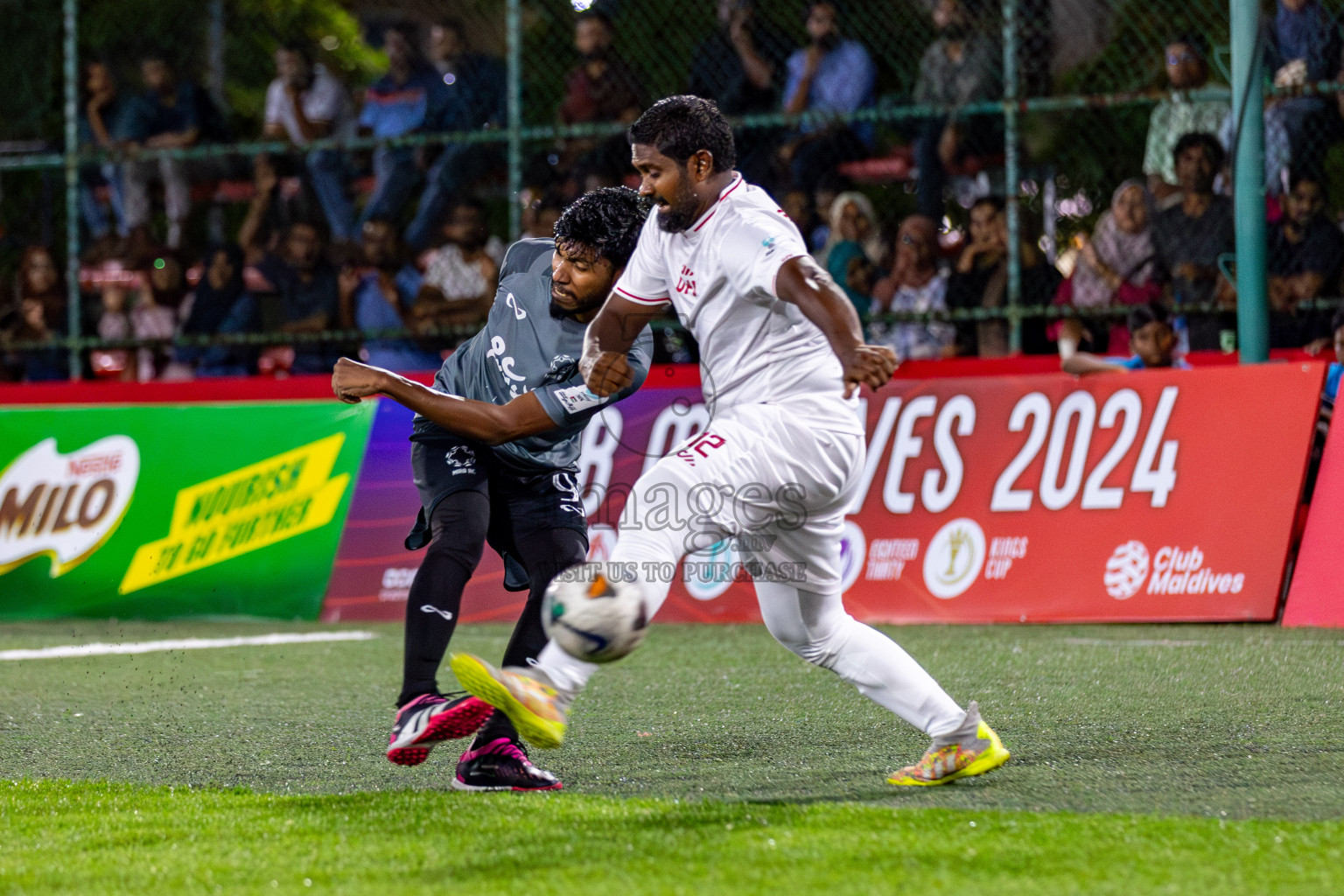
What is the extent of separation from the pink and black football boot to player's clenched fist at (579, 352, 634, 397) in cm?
93

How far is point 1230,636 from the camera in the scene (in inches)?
317

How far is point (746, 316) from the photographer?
13.6 feet

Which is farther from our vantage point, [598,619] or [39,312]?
[39,312]

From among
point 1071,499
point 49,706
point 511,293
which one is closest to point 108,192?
point 49,706

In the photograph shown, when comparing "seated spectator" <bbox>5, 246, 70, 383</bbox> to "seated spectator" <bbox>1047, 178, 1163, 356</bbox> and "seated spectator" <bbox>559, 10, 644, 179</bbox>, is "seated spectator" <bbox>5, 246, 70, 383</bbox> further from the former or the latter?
"seated spectator" <bbox>1047, 178, 1163, 356</bbox>

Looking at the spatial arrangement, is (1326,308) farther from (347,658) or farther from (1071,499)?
(347,658)

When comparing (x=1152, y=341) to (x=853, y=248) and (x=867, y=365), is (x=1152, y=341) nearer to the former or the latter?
(x=853, y=248)

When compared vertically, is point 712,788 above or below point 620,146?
below

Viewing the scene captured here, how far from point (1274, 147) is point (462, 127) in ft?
18.3

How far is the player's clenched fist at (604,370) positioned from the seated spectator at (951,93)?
6520 millimetres

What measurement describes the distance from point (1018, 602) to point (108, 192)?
824cm

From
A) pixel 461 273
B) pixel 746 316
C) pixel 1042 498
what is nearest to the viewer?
pixel 746 316

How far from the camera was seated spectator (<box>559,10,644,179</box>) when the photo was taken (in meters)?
11.2

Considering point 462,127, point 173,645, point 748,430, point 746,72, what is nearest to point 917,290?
point 746,72
